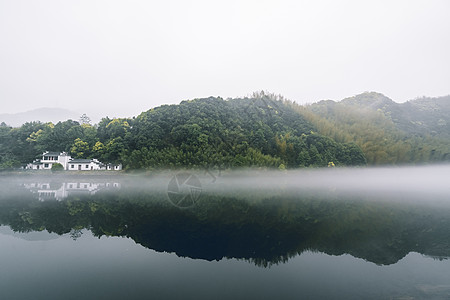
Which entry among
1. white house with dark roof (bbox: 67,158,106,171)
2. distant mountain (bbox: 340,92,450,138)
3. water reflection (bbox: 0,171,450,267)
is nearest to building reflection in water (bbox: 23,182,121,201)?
water reflection (bbox: 0,171,450,267)

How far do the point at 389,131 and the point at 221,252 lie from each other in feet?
249

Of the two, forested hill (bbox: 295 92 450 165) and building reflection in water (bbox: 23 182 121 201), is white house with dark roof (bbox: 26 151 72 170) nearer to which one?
building reflection in water (bbox: 23 182 121 201)

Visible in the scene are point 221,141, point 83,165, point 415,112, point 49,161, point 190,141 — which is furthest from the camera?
point 415,112

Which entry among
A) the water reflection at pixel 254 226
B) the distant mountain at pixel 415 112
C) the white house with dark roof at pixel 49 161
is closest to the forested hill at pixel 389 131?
the distant mountain at pixel 415 112

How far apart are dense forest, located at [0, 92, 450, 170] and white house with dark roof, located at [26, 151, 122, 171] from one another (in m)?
1.41

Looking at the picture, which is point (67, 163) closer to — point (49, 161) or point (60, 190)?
point (49, 161)

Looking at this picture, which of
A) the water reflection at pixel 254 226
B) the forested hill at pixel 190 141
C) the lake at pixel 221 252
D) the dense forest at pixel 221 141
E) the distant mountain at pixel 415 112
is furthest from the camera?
the distant mountain at pixel 415 112

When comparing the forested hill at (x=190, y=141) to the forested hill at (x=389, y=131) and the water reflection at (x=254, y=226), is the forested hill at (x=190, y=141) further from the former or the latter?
the water reflection at (x=254, y=226)

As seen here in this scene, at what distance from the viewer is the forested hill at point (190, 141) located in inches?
1731

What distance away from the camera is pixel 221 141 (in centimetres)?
4788

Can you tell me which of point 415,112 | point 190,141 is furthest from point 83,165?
point 415,112

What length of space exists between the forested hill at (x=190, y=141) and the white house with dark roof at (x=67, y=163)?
153 centimetres

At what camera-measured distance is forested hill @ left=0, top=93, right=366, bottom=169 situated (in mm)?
43969

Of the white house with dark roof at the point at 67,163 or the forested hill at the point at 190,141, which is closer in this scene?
the forested hill at the point at 190,141
